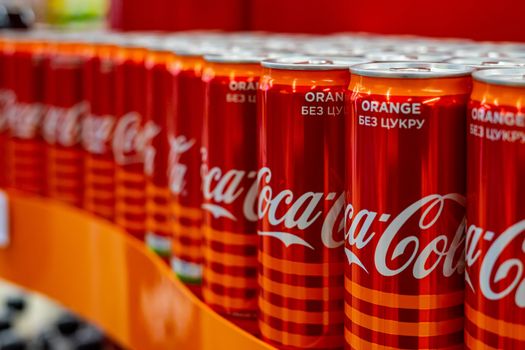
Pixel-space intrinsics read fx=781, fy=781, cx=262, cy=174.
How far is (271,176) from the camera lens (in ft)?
2.65

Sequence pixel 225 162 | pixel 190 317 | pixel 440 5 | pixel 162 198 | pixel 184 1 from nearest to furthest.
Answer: pixel 225 162 < pixel 190 317 < pixel 162 198 < pixel 440 5 < pixel 184 1

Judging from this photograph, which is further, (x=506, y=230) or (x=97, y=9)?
(x=97, y=9)

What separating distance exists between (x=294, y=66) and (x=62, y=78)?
786 millimetres

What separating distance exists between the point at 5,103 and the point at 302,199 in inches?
39.8

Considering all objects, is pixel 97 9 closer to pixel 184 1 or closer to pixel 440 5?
pixel 184 1

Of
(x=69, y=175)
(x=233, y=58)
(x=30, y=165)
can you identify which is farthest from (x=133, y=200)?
(x=233, y=58)

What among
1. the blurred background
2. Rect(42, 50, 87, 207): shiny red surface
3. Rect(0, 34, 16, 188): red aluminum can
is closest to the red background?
the blurred background

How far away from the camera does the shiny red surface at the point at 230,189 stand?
895 millimetres

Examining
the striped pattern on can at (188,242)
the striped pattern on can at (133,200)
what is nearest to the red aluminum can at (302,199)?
the striped pattern on can at (188,242)

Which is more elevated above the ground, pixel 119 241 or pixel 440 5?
pixel 440 5

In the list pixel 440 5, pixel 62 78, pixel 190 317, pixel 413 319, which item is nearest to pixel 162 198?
pixel 190 317

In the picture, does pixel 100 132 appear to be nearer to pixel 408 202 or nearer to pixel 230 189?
pixel 230 189

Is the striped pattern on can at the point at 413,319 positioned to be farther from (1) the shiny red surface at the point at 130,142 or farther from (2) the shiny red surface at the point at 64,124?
(2) the shiny red surface at the point at 64,124

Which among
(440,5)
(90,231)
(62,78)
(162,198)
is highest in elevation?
(440,5)
